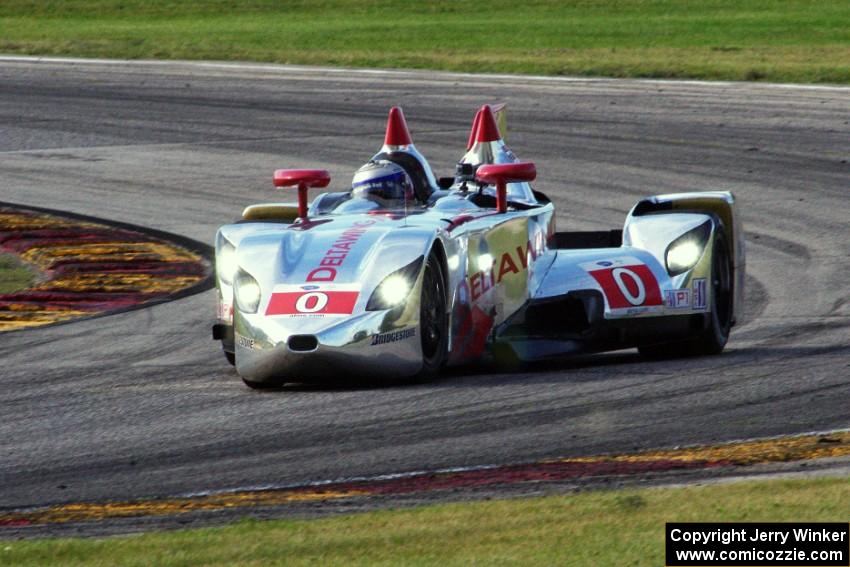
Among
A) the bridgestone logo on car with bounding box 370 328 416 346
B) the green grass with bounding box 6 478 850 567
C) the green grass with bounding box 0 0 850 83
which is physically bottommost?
the green grass with bounding box 0 0 850 83

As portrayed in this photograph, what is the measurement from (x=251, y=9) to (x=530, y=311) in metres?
37.0

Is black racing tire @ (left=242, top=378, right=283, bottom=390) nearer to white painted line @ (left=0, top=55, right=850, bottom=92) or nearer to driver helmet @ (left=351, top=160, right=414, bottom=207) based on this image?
driver helmet @ (left=351, top=160, right=414, bottom=207)

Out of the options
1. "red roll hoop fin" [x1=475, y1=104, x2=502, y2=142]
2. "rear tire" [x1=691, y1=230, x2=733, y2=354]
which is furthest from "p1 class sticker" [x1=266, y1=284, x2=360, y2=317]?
"red roll hoop fin" [x1=475, y1=104, x2=502, y2=142]

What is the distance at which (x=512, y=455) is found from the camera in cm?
823

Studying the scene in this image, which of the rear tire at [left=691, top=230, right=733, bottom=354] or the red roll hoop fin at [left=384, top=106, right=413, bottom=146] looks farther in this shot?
the red roll hoop fin at [left=384, top=106, right=413, bottom=146]

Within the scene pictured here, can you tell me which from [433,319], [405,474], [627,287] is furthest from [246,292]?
[405,474]

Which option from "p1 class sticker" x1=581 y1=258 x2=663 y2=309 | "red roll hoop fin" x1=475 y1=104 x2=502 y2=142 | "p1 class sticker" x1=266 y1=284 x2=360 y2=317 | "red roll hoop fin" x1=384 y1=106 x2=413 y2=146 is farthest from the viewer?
"red roll hoop fin" x1=475 y1=104 x2=502 y2=142

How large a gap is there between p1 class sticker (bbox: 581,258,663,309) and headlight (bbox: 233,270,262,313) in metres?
2.44

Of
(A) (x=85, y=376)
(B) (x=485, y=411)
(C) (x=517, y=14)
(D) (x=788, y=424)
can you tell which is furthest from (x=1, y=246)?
(C) (x=517, y=14)

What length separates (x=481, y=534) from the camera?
6457 millimetres

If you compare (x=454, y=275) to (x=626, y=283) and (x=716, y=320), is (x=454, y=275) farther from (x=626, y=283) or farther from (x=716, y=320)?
(x=716, y=320)

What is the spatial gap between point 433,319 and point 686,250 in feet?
7.22

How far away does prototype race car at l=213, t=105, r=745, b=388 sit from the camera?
1002 cm

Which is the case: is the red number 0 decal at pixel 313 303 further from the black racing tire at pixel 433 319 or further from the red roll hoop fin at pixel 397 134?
the red roll hoop fin at pixel 397 134
